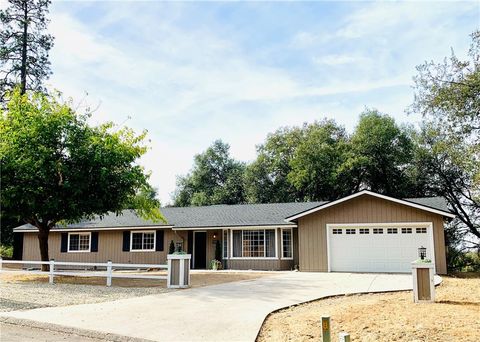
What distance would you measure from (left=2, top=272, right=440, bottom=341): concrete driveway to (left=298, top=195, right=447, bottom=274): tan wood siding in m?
6.27

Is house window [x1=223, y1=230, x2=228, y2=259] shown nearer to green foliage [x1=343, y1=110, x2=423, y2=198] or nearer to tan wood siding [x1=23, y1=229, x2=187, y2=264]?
tan wood siding [x1=23, y1=229, x2=187, y2=264]

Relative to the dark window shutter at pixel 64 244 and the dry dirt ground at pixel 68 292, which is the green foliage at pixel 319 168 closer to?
the dark window shutter at pixel 64 244

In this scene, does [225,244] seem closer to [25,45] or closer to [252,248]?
[252,248]

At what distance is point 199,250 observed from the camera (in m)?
24.5

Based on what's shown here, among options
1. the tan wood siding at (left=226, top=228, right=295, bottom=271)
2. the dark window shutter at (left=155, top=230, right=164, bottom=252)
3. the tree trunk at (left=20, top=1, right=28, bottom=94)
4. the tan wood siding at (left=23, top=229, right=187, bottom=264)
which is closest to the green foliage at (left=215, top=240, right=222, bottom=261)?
the tan wood siding at (left=226, top=228, right=295, bottom=271)

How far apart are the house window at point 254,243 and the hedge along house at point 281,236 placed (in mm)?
50

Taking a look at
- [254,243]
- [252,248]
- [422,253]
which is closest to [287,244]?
[254,243]

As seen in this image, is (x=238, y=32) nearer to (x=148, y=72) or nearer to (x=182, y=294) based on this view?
(x=148, y=72)

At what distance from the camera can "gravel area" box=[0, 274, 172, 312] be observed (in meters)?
11.2

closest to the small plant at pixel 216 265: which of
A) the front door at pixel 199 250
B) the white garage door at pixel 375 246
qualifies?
the front door at pixel 199 250

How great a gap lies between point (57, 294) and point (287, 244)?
12377 mm

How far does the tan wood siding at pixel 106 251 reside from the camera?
80.9 feet

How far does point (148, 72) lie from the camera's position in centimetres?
1546

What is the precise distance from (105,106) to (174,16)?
29.3 ft
